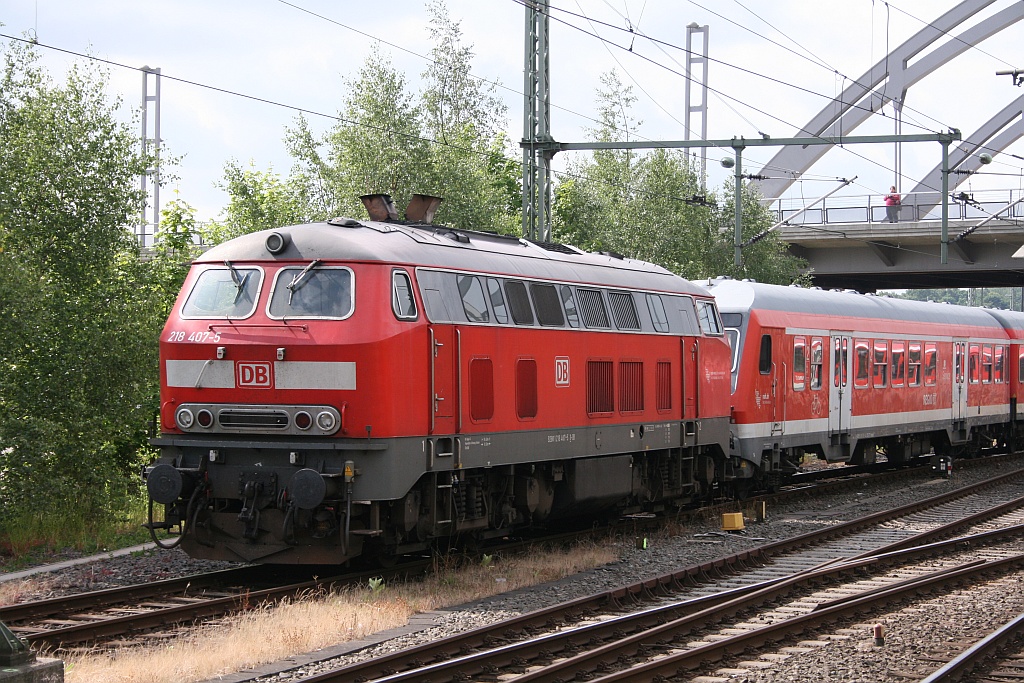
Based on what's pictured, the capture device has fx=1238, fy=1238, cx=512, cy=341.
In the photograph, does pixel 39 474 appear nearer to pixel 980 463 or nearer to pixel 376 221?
pixel 376 221

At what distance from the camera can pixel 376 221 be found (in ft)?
47.7

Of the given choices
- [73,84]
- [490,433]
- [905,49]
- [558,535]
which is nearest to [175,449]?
[490,433]

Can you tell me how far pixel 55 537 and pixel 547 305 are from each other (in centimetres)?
718

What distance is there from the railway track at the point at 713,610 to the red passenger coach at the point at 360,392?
229cm

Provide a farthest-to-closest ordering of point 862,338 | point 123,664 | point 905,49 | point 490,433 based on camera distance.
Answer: point 905,49, point 862,338, point 490,433, point 123,664

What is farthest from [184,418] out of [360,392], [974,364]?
[974,364]

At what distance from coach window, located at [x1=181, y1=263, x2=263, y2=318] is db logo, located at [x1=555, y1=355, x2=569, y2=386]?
411cm

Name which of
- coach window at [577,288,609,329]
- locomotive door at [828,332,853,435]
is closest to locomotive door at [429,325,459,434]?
coach window at [577,288,609,329]

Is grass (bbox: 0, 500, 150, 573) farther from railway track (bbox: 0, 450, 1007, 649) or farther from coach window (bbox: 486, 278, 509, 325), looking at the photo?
coach window (bbox: 486, 278, 509, 325)

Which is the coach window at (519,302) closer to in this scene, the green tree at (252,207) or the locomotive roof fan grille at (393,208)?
the locomotive roof fan grille at (393,208)

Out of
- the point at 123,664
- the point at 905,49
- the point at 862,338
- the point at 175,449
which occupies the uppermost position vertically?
the point at 905,49

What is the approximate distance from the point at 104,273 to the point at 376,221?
6.00 meters

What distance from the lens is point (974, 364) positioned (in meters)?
31.0

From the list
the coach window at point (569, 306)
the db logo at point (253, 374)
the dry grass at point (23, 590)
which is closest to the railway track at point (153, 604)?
A: the dry grass at point (23, 590)
